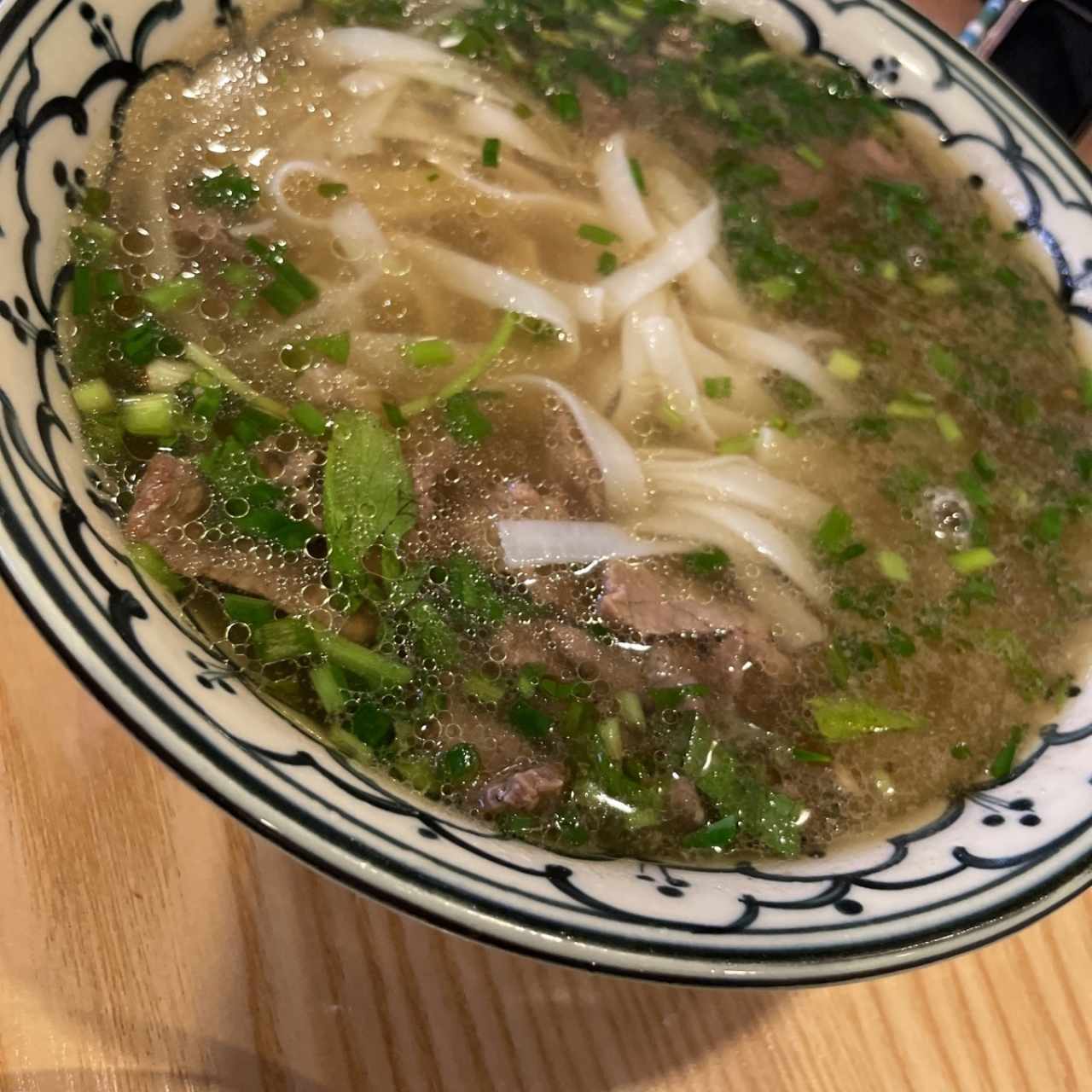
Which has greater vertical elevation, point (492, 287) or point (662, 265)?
point (662, 265)

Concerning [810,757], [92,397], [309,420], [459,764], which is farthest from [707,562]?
[92,397]

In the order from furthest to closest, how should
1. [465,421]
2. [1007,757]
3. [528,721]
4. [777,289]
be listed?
[777,289] < [465,421] < [1007,757] < [528,721]

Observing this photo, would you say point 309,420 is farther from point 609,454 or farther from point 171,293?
point 609,454

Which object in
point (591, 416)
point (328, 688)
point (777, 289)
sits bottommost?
point (328, 688)

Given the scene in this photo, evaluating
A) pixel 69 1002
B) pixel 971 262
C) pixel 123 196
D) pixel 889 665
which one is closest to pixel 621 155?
pixel 971 262

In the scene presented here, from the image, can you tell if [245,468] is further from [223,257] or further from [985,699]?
[985,699]

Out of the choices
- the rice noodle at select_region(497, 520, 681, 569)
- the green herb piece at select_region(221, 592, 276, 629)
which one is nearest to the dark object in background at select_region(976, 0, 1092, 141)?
the rice noodle at select_region(497, 520, 681, 569)
